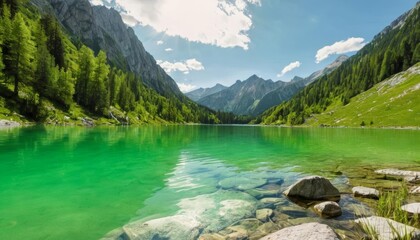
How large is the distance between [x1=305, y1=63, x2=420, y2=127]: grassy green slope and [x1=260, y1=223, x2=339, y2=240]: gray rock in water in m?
124

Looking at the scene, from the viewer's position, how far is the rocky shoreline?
28.7ft

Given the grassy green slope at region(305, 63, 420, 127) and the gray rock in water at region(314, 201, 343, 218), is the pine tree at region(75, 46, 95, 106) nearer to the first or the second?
the gray rock in water at region(314, 201, 343, 218)

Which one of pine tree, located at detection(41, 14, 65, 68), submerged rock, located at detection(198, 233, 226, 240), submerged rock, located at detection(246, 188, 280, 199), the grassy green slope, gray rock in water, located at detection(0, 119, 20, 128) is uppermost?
pine tree, located at detection(41, 14, 65, 68)

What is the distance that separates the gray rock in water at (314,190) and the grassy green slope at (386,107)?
11696 cm

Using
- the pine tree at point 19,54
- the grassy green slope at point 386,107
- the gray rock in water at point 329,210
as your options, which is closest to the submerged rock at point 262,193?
the gray rock in water at point 329,210

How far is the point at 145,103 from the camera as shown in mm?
196250

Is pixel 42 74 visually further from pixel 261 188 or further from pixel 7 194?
pixel 261 188

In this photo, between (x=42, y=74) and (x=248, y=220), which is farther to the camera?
(x=42, y=74)

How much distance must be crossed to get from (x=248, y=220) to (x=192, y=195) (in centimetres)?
468

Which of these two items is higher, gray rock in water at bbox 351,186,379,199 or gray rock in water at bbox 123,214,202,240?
gray rock in water at bbox 351,186,379,199

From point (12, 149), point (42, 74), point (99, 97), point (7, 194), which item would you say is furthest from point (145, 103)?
point (7, 194)

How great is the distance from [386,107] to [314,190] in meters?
150

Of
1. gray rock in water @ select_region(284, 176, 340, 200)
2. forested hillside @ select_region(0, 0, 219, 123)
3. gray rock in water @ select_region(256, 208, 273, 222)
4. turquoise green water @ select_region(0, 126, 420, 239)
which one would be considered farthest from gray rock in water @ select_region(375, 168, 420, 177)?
forested hillside @ select_region(0, 0, 219, 123)

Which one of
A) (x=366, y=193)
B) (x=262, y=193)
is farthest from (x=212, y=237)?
(x=366, y=193)
